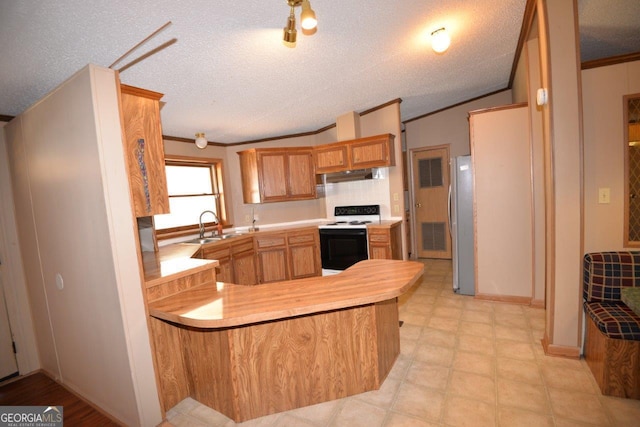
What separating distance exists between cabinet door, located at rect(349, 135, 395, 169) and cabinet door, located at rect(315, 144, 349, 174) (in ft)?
0.43

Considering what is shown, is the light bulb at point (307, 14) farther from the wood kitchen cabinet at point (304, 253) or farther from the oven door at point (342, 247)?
the wood kitchen cabinet at point (304, 253)

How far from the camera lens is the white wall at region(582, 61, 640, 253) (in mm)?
2170

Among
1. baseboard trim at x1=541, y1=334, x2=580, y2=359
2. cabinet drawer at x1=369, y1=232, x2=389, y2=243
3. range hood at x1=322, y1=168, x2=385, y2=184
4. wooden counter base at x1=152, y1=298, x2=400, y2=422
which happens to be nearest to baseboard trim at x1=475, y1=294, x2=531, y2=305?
baseboard trim at x1=541, y1=334, x2=580, y2=359

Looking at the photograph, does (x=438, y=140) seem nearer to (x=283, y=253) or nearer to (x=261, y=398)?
(x=283, y=253)

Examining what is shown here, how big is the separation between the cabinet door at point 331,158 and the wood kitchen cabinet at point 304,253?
0.98 m

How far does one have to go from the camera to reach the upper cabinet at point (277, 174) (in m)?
4.43

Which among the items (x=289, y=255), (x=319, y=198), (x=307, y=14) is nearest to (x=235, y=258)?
(x=289, y=255)

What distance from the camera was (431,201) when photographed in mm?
5102

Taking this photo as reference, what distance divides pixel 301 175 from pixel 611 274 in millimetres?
3661

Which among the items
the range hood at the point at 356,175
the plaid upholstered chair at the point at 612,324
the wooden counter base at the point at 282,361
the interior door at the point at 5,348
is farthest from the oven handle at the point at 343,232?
the interior door at the point at 5,348

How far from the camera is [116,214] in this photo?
5.14 ft

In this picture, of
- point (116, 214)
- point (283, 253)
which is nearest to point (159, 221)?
point (283, 253)

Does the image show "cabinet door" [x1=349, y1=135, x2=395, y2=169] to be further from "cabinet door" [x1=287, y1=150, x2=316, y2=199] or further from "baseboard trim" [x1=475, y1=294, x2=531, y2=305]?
"baseboard trim" [x1=475, y1=294, x2=531, y2=305]

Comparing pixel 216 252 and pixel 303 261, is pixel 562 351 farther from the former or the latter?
pixel 216 252
